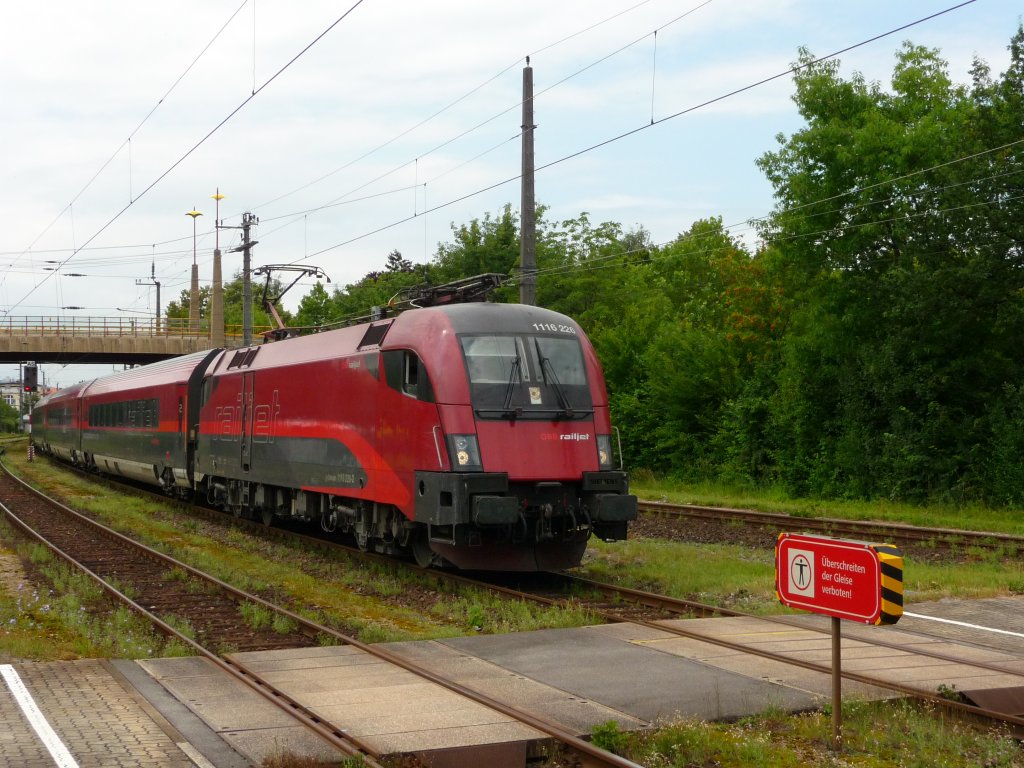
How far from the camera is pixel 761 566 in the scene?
15.0 metres

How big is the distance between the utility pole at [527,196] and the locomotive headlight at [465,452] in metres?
7.71

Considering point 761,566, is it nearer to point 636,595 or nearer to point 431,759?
point 636,595

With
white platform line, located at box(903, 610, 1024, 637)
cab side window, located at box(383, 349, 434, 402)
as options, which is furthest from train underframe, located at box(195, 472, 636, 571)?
white platform line, located at box(903, 610, 1024, 637)

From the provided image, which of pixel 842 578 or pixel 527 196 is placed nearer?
pixel 842 578

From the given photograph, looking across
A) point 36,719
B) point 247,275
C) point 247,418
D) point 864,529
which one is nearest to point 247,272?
point 247,275

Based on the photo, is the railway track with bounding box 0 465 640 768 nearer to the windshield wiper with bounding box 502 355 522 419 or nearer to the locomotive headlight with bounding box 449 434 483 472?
the locomotive headlight with bounding box 449 434 483 472

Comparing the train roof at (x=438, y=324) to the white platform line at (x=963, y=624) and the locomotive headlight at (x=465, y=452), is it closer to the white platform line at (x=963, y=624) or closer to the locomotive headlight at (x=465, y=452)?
the locomotive headlight at (x=465, y=452)

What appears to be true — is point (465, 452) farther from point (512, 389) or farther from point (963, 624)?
point (963, 624)

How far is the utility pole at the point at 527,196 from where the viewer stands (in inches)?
818

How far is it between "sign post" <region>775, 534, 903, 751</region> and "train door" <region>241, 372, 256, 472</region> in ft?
46.8

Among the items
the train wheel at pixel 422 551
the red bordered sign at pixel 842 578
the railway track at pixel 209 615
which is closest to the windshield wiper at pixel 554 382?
the train wheel at pixel 422 551

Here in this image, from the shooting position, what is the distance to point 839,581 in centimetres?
728

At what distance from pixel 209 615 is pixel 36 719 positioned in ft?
17.0

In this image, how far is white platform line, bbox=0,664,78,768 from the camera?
261 inches
